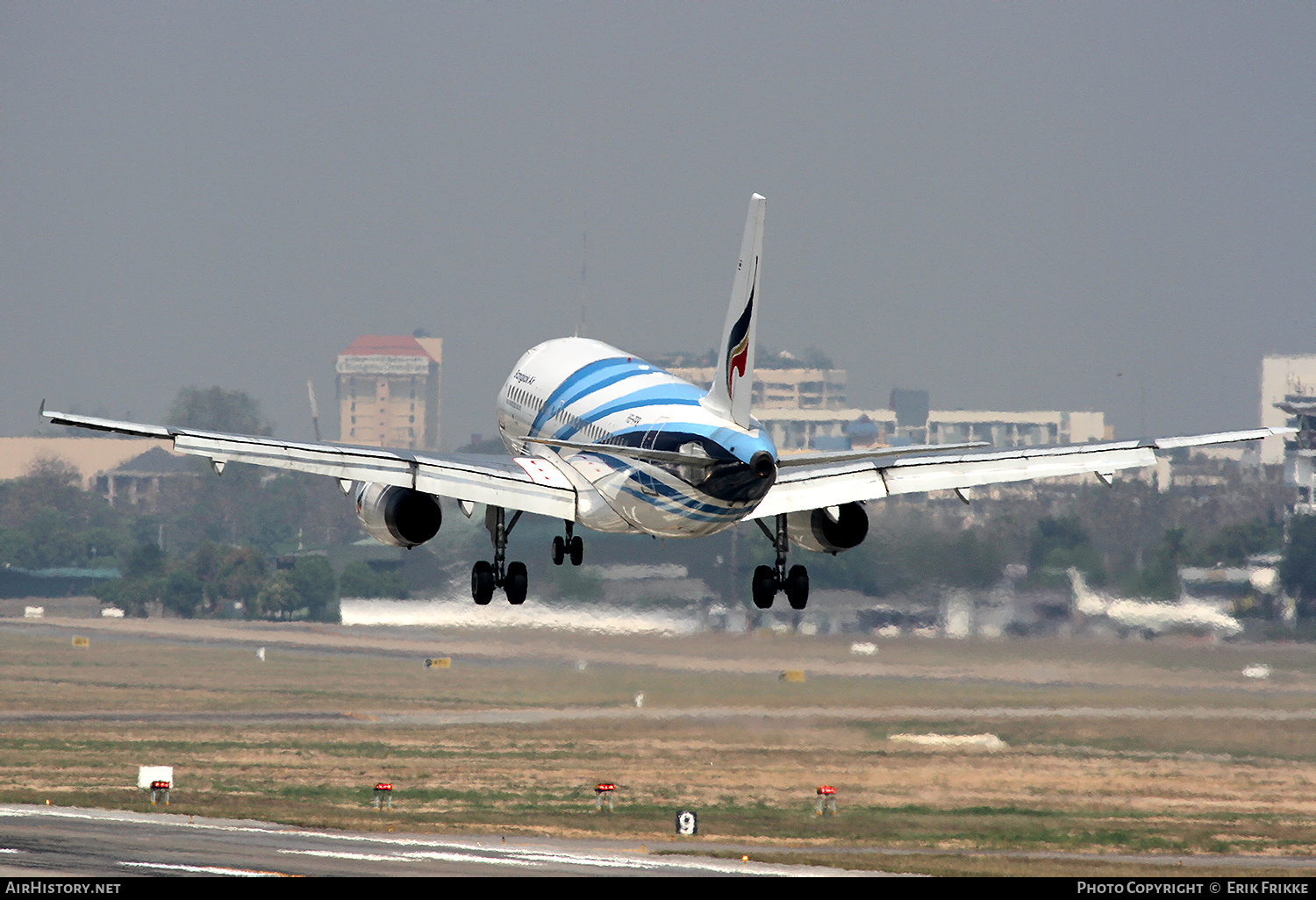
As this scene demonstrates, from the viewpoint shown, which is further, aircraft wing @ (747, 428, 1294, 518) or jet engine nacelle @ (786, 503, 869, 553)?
jet engine nacelle @ (786, 503, 869, 553)

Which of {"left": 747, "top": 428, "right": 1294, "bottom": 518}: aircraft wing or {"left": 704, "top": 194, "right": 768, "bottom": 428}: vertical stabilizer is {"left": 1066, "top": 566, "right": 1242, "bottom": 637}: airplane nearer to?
{"left": 747, "top": 428, "right": 1294, "bottom": 518}: aircraft wing

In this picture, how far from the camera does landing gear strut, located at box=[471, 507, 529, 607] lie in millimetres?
47969

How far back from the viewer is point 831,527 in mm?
47531

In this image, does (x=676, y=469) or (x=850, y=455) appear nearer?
(x=850, y=455)

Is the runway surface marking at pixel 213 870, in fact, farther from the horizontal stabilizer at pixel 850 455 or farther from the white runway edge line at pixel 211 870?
the horizontal stabilizer at pixel 850 455

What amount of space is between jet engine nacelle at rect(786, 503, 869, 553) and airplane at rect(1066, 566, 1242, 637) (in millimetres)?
55919

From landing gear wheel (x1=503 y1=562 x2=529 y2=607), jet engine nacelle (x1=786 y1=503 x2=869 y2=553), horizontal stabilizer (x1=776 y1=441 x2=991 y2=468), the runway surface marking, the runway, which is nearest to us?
horizontal stabilizer (x1=776 y1=441 x2=991 y2=468)

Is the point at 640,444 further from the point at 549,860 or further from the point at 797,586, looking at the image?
the point at 549,860

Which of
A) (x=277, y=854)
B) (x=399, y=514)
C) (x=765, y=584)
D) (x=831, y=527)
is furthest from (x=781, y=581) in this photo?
(x=277, y=854)

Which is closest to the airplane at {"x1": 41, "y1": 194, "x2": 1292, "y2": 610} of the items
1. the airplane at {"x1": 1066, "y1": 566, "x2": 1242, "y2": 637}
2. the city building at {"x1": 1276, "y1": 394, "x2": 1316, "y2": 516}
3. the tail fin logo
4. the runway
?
the tail fin logo

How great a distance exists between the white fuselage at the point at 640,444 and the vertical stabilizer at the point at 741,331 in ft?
1.39

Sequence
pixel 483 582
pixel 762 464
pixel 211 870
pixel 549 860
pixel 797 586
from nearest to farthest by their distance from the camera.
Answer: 1. pixel 762 464
2. pixel 797 586
3. pixel 483 582
4. pixel 211 870
5. pixel 549 860

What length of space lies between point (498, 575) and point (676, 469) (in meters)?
6.83
